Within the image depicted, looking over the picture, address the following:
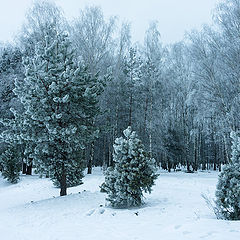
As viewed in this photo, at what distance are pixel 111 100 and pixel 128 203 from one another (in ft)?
48.4

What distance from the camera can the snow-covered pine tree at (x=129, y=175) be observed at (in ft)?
28.0

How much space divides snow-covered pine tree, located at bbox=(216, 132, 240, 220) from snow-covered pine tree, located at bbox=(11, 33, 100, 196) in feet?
20.2

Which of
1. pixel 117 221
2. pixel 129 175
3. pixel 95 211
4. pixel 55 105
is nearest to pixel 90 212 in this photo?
pixel 95 211

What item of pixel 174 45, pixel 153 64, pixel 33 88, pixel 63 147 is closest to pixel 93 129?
pixel 63 147

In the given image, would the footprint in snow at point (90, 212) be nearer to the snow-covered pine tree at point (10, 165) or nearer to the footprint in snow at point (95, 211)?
the footprint in snow at point (95, 211)

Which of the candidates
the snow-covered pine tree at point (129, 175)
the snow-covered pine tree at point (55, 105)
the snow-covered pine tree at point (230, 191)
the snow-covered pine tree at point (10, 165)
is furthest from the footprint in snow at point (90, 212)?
the snow-covered pine tree at point (10, 165)

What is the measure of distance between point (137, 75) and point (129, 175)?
14963mm

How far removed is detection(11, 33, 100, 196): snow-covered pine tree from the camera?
1038 centimetres

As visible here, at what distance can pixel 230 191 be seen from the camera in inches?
227

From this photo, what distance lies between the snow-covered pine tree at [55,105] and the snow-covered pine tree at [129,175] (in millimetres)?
2502

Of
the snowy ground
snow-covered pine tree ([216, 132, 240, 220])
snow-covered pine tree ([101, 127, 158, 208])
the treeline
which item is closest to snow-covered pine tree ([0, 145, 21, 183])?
the treeline

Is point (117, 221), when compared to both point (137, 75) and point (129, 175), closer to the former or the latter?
point (129, 175)

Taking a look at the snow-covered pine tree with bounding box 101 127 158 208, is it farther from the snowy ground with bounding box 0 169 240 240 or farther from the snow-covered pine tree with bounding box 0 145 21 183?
the snow-covered pine tree with bounding box 0 145 21 183

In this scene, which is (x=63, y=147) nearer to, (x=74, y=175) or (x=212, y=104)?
(x=74, y=175)
